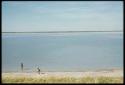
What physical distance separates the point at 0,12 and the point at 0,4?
0.07 m

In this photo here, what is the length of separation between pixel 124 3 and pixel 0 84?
1262mm

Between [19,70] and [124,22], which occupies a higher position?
[124,22]

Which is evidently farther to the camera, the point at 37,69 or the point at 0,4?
the point at 37,69

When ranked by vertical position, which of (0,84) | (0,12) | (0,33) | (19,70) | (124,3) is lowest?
(19,70)

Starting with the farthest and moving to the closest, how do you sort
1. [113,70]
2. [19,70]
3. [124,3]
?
[19,70] < [113,70] < [124,3]

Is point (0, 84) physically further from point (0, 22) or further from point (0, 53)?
point (0, 22)

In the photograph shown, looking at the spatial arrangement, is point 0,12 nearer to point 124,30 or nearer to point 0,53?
point 0,53

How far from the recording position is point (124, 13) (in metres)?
2.17

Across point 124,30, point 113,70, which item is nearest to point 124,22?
point 124,30

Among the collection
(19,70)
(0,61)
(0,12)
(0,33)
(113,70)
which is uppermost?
(0,12)

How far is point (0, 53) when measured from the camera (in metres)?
2.25

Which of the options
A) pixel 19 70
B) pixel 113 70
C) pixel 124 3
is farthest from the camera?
pixel 19 70

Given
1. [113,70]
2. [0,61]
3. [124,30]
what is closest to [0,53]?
[0,61]

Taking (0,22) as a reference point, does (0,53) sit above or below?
below
